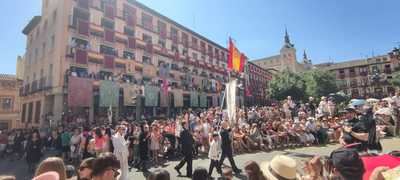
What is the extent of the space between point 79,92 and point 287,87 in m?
33.5

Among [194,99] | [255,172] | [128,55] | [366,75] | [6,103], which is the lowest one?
[255,172]

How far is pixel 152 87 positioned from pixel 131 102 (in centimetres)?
339

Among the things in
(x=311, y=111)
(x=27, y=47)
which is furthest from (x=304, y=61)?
(x=27, y=47)

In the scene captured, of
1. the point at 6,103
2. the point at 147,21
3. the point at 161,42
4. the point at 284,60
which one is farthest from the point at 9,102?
the point at 284,60

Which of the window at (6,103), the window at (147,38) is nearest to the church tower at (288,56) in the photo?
→ the window at (147,38)

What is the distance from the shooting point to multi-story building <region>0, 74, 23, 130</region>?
112ft

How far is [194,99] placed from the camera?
38.8 m

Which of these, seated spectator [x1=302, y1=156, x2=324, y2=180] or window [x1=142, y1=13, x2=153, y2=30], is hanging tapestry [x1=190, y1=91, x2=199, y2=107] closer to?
window [x1=142, y1=13, x2=153, y2=30]

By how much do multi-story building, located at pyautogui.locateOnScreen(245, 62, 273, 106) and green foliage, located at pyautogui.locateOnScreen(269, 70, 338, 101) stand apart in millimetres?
8963

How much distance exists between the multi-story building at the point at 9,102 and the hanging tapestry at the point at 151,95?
19191 mm

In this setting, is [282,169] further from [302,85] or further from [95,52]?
[302,85]

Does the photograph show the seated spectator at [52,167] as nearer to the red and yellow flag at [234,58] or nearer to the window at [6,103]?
the red and yellow flag at [234,58]

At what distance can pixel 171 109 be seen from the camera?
114 ft

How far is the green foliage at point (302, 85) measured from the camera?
4331 cm
